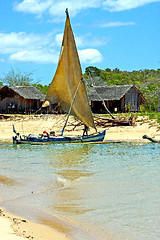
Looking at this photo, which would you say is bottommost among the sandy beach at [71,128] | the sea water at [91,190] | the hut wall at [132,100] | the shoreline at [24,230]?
the sea water at [91,190]

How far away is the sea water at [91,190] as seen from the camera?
6793mm

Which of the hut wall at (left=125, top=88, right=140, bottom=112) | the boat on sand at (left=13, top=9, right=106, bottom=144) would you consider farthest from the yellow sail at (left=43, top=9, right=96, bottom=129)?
the hut wall at (left=125, top=88, right=140, bottom=112)

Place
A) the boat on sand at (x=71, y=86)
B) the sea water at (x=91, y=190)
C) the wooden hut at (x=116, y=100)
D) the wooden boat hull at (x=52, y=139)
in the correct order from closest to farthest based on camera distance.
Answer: the sea water at (x=91, y=190) → the wooden boat hull at (x=52, y=139) → the boat on sand at (x=71, y=86) → the wooden hut at (x=116, y=100)

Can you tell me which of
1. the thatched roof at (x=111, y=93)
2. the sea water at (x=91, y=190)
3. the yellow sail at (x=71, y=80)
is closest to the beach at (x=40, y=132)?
the sea water at (x=91, y=190)

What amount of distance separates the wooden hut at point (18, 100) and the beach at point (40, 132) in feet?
18.5

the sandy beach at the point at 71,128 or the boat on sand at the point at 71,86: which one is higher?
the boat on sand at the point at 71,86

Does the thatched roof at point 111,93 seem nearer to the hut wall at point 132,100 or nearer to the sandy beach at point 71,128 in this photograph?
the hut wall at point 132,100

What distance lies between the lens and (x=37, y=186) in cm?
1002

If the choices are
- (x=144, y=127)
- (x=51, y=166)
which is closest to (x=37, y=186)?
(x=51, y=166)

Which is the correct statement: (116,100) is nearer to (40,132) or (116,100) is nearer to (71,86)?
(40,132)

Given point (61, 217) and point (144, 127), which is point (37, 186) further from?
point (144, 127)

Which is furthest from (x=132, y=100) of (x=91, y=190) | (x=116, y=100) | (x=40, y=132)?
(x=91, y=190)

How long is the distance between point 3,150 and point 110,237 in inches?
552

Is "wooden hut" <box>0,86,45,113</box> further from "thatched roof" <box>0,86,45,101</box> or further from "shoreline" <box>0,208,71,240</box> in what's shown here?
"shoreline" <box>0,208,71,240</box>
